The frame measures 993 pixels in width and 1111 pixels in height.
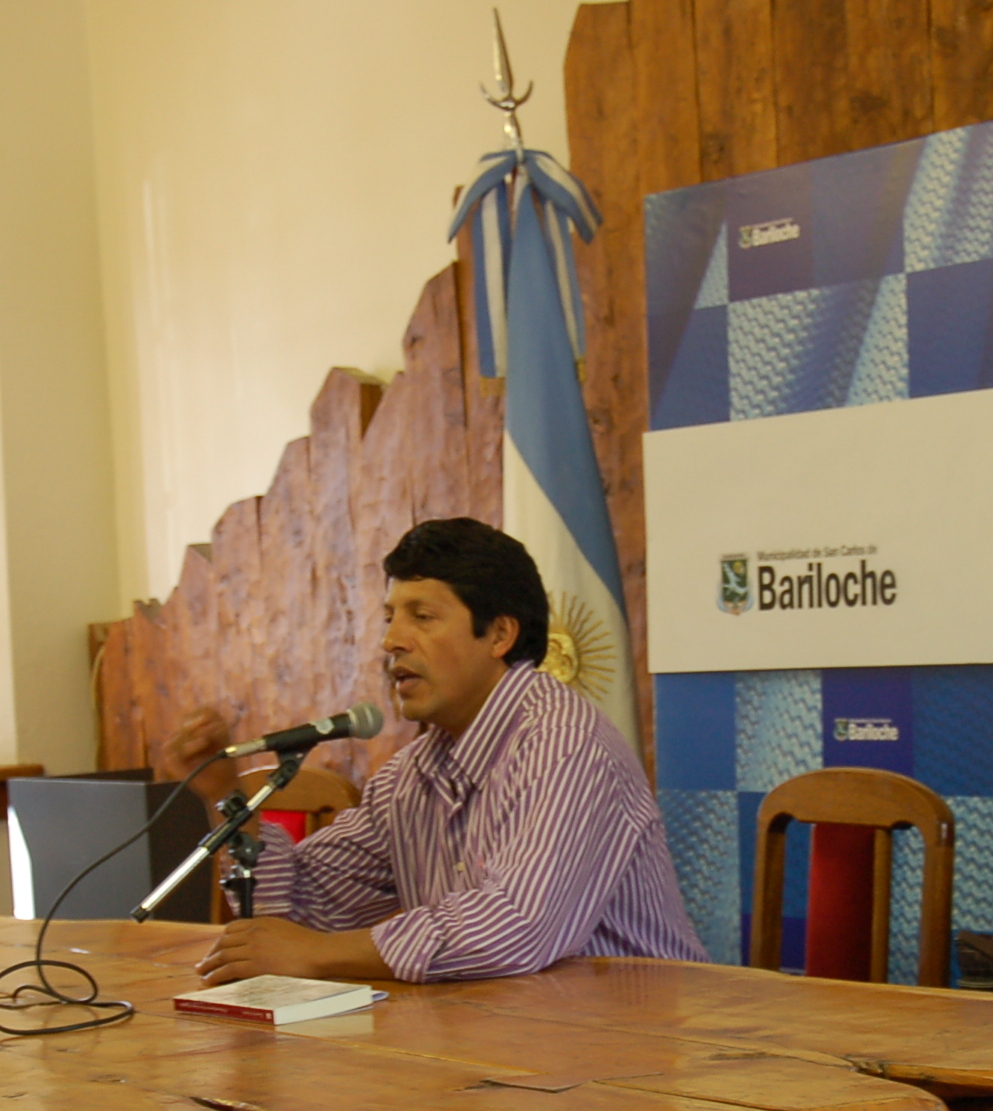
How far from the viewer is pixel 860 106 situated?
2.99 meters

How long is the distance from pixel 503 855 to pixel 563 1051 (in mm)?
518

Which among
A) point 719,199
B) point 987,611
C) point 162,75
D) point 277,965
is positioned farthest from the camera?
point 162,75

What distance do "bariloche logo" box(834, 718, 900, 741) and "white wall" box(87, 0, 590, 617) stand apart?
165 cm

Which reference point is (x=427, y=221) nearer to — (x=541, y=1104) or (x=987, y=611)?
(x=987, y=611)

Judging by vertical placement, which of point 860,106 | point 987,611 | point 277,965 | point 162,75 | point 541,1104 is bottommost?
point 277,965

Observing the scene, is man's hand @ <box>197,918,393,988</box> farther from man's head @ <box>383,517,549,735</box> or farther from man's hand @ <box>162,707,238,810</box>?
man's head @ <box>383,517,549,735</box>

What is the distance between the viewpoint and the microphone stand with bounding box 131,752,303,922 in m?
1.69

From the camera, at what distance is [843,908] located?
204cm

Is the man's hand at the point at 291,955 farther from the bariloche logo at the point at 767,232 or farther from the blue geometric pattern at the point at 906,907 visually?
the bariloche logo at the point at 767,232

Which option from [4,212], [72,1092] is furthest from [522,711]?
[4,212]

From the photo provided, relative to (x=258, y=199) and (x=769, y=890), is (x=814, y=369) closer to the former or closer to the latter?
(x=769, y=890)

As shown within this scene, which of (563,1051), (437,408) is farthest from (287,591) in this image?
(563,1051)

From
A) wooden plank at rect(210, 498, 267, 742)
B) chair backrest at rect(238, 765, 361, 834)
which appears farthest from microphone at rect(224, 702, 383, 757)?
wooden plank at rect(210, 498, 267, 742)

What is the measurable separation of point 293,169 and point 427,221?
55 centimetres
